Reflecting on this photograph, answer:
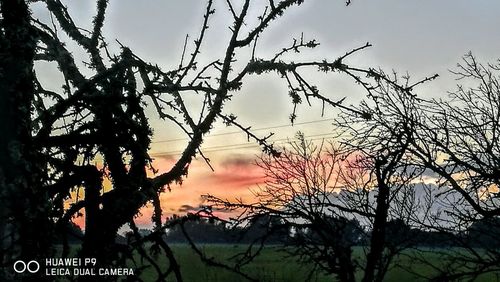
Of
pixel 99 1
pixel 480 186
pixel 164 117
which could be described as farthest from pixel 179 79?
pixel 480 186

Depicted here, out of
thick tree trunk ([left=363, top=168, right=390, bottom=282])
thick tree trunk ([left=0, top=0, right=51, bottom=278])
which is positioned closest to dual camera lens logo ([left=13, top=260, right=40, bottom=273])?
thick tree trunk ([left=0, top=0, right=51, bottom=278])

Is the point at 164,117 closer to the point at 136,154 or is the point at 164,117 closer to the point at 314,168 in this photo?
the point at 136,154

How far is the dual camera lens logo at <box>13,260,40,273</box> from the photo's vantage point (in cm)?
175

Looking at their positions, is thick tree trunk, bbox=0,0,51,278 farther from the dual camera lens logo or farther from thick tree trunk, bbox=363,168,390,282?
thick tree trunk, bbox=363,168,390,282

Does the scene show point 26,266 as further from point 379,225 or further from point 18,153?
point 379,225

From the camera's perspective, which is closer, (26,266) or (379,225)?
(26,266)

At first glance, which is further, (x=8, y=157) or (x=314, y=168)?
(x=314, y=168)

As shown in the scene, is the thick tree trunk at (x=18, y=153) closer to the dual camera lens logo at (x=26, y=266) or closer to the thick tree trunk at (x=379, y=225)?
the dual camera lens logo at (x=26, y=266)

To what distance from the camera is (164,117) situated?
4.28 m

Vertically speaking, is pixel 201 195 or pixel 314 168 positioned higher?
pixel 314 168

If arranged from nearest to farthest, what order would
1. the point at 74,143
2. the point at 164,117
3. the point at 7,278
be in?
the point at 7,278 → the point at 74,143 → the point at 164,117

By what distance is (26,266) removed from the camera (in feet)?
5.77

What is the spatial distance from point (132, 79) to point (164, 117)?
825 millimetres

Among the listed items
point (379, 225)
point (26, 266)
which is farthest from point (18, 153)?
point (379, 225)
